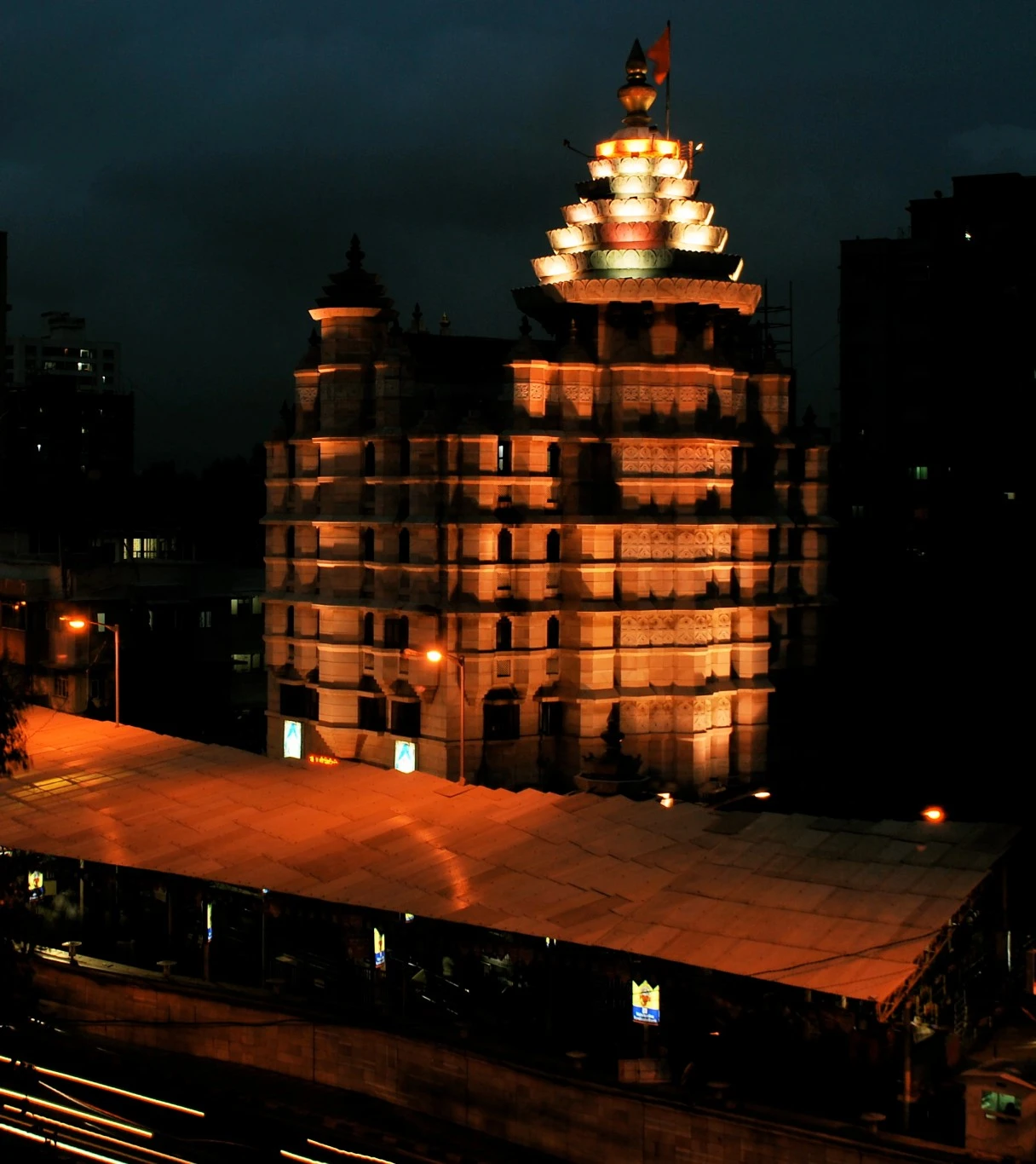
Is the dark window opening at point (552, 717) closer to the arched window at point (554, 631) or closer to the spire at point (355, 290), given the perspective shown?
the arched window at point (554, 631)

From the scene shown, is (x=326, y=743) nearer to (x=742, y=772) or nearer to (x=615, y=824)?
(x=742, y=772)

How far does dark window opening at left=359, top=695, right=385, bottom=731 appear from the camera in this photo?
6234 cm

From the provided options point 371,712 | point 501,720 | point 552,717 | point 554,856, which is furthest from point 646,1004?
point 371,712

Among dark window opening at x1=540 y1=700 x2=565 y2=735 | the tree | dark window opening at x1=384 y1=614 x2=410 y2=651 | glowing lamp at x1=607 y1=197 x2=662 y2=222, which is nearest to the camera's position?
the tree

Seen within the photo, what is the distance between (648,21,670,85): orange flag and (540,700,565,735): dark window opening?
26.5 m

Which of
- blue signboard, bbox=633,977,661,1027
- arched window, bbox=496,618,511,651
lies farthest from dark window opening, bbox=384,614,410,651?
blue signboard, bbox=633,977,661,1027

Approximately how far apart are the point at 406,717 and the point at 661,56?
29.4 metres

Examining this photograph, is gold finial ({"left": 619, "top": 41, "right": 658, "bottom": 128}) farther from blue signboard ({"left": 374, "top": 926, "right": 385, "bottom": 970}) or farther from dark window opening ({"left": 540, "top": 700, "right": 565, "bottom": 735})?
blue signboard ({"left": 374, "top": 926, "right": 385, "bottom": 970})

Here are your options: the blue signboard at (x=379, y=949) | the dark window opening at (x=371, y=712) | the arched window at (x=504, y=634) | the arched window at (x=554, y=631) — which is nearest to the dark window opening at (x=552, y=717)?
the arched window at (x=554, y=631)

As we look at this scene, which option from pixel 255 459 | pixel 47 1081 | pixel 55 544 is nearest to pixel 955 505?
pixel 55 544

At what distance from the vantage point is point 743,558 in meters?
63.1

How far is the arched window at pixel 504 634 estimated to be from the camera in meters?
59.9

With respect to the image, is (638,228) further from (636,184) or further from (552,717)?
(552,717)

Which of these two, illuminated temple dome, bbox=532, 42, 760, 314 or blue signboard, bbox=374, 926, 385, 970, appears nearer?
blue signboard, bbox=374, 926, 385, 970
